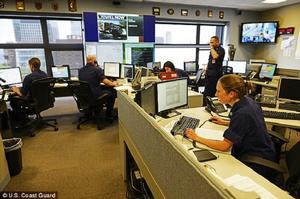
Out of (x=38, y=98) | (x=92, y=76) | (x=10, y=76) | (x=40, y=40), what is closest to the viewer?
(x=38, y=98)

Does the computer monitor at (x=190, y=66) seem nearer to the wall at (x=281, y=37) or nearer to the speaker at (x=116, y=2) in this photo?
the speaker at (x=116, y=2)

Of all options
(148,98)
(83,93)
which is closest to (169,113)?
(148,98)

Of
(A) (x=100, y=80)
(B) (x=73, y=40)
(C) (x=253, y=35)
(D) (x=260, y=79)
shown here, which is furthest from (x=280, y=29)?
(B) (x=73, y=40)

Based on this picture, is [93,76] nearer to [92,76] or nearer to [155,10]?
[92,76]

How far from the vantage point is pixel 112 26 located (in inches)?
193

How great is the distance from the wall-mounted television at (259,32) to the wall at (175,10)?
213 millimetres

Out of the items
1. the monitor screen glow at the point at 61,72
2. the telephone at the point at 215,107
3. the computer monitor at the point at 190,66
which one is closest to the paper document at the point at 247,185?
the telephone at the point at 215,107

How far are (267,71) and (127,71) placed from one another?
2968 mm

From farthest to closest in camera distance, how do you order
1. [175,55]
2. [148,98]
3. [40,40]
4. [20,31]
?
[175,55], [40,40], [20,31], [148,98]

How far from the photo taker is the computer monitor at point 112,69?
14.4 feet

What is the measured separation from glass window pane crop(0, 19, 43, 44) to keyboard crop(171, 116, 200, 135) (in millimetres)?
4378

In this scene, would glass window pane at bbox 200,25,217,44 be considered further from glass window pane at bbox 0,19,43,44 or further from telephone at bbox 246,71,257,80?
glass window pane at bbox 0,19,43,44

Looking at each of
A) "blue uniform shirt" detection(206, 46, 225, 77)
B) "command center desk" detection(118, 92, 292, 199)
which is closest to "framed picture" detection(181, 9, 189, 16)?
"blue uniform shirt" detection(206, 46, 225, 77)

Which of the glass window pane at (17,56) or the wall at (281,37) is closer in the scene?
the glass window pane at (17,56)
